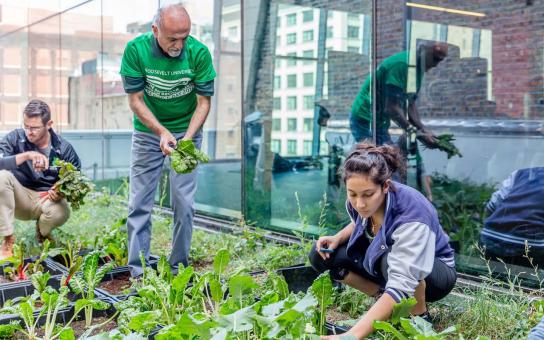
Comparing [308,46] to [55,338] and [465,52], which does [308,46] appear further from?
[55,338]

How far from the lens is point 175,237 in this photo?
14.9 feet

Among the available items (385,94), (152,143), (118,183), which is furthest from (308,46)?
(118,183)

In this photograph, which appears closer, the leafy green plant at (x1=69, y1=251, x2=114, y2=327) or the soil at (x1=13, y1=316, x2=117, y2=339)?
the soil at (x1=13, y1=316, x2=117, y2=339)

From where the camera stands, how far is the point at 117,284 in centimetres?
455

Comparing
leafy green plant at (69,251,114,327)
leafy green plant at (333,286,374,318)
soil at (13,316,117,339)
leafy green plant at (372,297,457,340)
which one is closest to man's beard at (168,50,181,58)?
leafy green plant at (69,251,114,327)

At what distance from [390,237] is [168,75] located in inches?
79.5

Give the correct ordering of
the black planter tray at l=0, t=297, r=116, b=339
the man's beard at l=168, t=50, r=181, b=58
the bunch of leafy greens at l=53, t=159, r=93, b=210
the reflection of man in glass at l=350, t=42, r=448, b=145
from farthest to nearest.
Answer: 1. the bunch of leafy greens at l=53, t=159, r=93, b=210
2. the reflection of man in glass at l=350, t=42, r=448, b=145
3. the man's beard at l=168, t=50, r=181, b=58
4. the black planter tray at l=0, t=297, r=116, b=339

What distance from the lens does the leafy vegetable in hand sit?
514cm

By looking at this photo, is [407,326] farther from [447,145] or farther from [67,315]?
[447,145]

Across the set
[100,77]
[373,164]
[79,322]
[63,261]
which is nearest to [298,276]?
[79,322]

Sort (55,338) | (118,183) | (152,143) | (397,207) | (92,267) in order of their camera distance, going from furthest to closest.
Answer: (118,183) → (152,143) → (92,267) → (55,338) → (397,207)

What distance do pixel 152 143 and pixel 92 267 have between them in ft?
3.52

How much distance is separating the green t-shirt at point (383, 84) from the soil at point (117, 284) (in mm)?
2174

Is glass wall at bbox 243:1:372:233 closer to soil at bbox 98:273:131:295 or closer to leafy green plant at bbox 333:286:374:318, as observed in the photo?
leafy green plant at bbox 333:286:374:318
